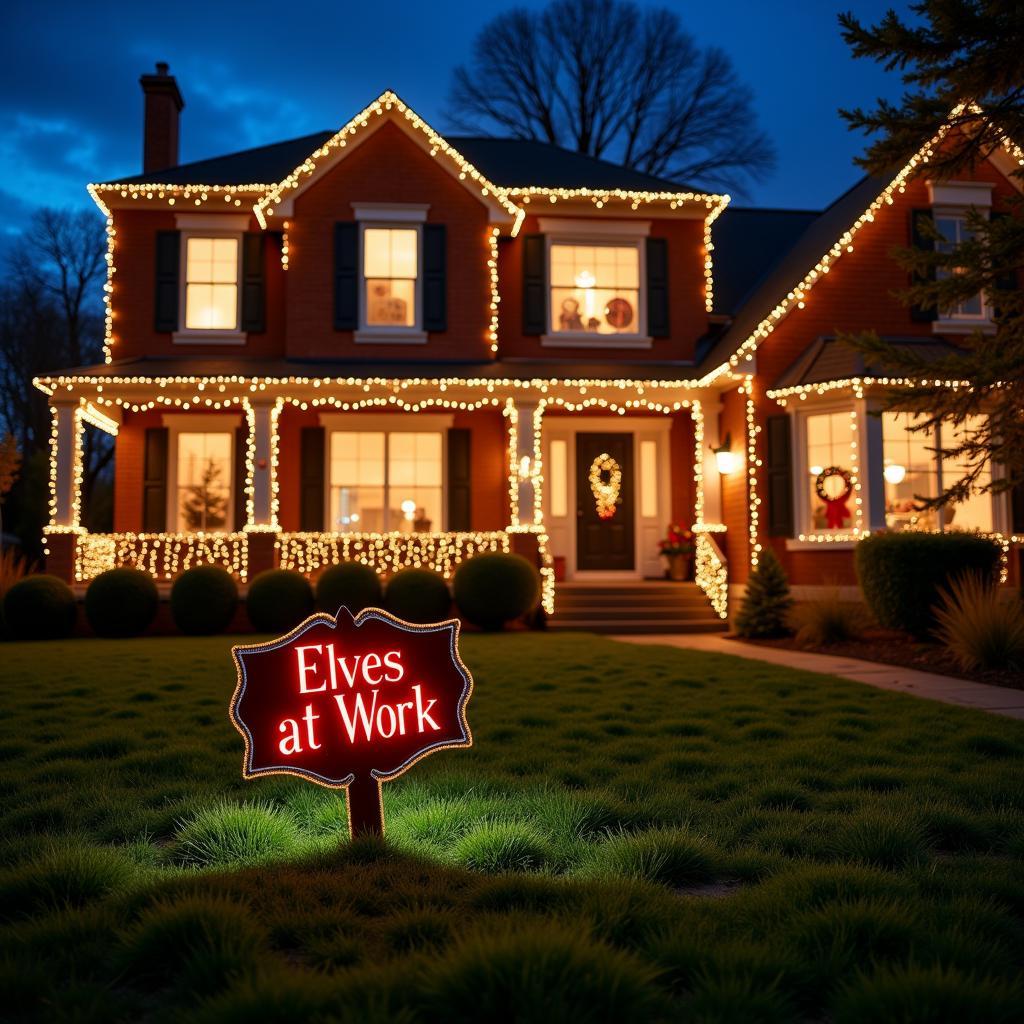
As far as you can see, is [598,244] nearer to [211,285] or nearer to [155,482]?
[211,285]

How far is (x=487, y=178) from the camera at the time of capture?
55.2 ft

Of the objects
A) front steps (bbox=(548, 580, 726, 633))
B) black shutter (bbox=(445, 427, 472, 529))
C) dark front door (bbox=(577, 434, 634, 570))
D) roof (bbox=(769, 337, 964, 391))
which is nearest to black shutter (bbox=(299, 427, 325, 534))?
black shutter (bbox=(445, 427, 472, 529))

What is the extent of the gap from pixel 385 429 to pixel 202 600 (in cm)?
417

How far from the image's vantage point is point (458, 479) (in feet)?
52.4

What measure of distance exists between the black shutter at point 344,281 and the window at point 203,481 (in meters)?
2.72

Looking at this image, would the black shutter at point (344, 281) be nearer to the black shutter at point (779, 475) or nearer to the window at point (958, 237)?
the black shutter at point (779, 475)

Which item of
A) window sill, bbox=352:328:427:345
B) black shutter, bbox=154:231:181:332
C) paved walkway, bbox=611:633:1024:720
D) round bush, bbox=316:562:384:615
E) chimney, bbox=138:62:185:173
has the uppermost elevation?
chimney, bbox=138:62:185:173

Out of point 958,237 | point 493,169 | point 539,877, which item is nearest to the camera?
point 539,877

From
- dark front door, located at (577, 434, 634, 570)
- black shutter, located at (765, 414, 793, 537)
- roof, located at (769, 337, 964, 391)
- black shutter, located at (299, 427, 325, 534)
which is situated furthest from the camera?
dark front door, located at (577, 434, 634, 570)

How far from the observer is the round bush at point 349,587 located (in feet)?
44.1

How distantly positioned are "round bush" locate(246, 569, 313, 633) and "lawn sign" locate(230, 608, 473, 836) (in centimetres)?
988

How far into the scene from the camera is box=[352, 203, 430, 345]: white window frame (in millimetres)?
15594

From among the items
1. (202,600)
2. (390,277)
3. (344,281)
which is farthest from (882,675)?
(344,281)

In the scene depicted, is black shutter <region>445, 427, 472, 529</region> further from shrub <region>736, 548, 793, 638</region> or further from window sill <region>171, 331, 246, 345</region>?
shrub <region>736, 548, 793, 638</region>
